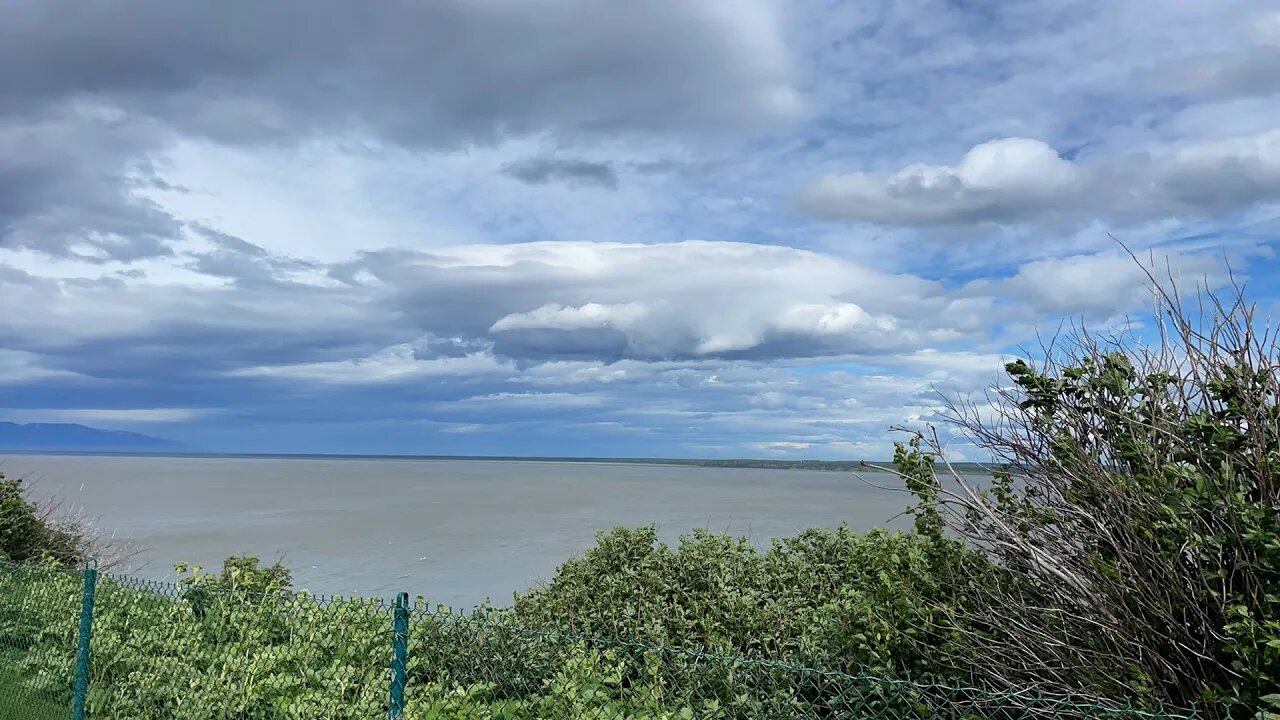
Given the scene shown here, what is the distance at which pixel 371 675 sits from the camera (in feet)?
18.4

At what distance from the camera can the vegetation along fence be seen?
5.22 meters

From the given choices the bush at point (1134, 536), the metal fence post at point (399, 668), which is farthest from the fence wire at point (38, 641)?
the bush at point (1134, 536)

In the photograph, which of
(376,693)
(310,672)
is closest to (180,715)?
(310,672)

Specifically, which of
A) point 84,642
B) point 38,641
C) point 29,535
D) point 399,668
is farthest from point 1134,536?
point 29,535

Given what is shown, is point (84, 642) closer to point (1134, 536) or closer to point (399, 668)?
point (399, 668)

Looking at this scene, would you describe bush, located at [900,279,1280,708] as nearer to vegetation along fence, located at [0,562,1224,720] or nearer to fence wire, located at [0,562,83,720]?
vegetation along fence, located at [0,562,1224,720]

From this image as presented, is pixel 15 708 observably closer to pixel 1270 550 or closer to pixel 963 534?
pixel 963 534

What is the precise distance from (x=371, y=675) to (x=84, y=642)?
233 cm

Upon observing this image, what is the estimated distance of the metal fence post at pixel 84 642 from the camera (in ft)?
20.7

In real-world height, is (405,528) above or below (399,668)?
below

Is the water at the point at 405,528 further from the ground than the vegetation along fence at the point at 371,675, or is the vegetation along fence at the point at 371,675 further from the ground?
the vegetation along fence at the point at 371,675

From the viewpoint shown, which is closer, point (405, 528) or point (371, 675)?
point (371, 675)

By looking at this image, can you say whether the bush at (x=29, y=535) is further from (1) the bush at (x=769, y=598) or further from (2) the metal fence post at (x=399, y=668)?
(2) the metal fence post at (x=399, y=668)

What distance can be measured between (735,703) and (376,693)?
2180 millimetres
